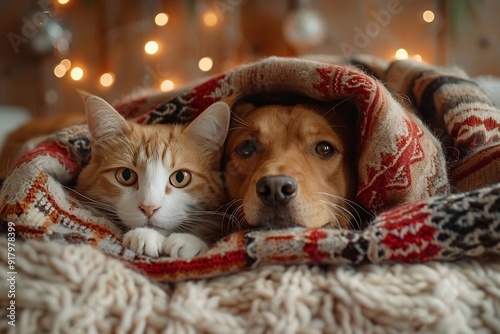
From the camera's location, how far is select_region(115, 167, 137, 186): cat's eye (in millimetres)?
1176

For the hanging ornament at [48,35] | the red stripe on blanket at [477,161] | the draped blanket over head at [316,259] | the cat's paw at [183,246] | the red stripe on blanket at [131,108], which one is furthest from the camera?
the hanging ornament at [48,35]

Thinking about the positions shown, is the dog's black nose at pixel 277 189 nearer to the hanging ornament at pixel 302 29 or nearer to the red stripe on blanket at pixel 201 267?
the red stripe on blanket at pixel 201 267

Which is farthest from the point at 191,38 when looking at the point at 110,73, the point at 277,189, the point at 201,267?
the point at 201,267

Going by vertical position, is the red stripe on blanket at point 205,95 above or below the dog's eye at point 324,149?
above

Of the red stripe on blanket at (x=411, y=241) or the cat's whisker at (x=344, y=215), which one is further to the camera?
the cat's whisker at (x=344, y=215)

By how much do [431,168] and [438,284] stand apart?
34 cm

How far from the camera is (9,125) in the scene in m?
2.88

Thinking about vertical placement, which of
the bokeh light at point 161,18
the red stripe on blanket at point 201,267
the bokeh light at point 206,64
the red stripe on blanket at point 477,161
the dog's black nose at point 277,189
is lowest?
the bokeh light at point 206,64

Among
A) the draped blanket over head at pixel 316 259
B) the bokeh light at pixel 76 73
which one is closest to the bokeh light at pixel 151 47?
the bokeh light at pixel 76 73

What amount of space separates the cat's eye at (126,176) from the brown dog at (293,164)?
25 centimetres

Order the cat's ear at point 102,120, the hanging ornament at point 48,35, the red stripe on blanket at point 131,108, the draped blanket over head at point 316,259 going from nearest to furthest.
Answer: the draped blanket over head at point 316,259 → the cat's ear at point 102,120 → the red stripe on blanket at point 131,108 → the hanging ornament at point 48,35

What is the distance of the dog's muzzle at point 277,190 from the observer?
0.99 m

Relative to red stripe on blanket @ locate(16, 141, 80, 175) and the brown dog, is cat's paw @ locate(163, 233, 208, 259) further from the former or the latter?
red stripe on blanket @ locate(16, 141, 80, 175)

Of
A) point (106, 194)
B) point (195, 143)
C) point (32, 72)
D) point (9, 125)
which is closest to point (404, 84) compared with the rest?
point (195, 143)
